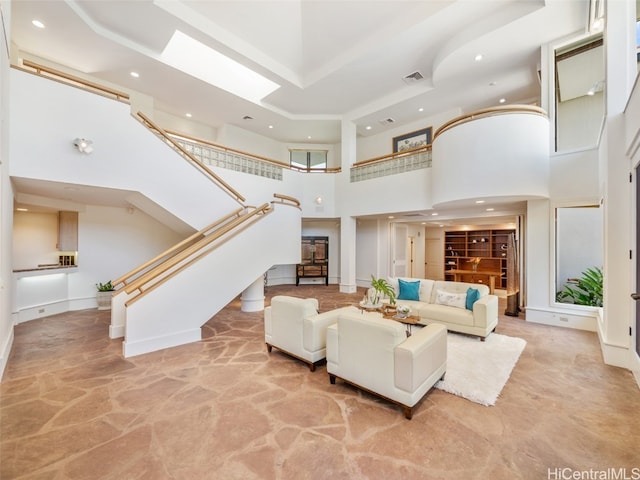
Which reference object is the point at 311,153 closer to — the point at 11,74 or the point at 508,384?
the point at 11,74

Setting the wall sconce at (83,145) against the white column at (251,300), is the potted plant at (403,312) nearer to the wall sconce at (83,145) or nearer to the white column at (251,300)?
the white column at (251,300)

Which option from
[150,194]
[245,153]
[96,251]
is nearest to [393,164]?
[245,153]

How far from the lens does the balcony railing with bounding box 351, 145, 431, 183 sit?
24.6 ft

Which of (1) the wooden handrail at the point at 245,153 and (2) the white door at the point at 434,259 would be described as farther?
(2) the white door at the point at 434,259

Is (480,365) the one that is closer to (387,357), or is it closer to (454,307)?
(454,307)

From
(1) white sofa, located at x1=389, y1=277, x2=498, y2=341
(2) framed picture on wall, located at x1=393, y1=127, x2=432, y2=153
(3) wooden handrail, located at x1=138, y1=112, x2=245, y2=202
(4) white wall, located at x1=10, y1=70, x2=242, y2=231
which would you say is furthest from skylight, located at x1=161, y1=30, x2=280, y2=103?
(1) white sofa, located at x1=389, y1=277, x2=498, y2=341

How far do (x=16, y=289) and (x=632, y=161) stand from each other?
1078 cm

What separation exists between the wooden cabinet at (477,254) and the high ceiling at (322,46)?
16.6ft

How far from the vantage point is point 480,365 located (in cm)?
364

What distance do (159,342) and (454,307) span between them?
5.26 m

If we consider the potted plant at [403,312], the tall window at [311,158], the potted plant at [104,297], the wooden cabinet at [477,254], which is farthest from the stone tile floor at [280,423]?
the tall window at [311,158]

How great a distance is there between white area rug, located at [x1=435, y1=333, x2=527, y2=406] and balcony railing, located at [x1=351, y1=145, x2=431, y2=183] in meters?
4.82

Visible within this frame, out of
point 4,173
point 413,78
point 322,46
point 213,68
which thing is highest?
point 322,46

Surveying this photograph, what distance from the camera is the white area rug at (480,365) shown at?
301 centimetres
